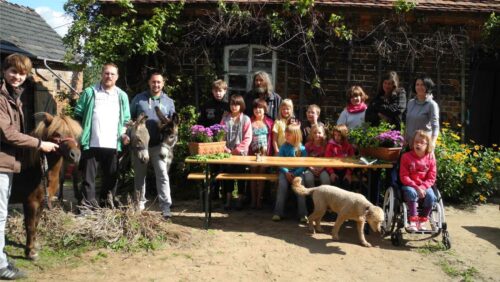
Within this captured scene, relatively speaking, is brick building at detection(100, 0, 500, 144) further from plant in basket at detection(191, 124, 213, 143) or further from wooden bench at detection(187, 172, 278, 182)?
plant in basket at detection(191, 124, 213, 143)

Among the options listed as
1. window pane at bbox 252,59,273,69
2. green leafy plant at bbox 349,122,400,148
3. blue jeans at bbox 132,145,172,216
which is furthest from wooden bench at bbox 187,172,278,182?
window pane at bbox 252,59,273,69

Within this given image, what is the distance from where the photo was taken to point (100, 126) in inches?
210

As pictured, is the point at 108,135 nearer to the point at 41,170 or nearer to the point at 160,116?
the point at 160,116

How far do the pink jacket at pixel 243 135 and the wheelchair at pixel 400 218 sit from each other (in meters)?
2.04

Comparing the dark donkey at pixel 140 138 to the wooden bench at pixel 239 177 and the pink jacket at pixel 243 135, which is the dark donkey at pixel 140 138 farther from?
the pink jacket at pixel 243 135

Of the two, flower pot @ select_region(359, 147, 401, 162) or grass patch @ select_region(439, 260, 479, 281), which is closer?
grass patch @ select_region(439, 260, 479, 281)

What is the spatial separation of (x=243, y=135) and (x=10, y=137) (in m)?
3.24

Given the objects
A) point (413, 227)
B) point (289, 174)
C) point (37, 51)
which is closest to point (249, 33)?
point (289, 174)

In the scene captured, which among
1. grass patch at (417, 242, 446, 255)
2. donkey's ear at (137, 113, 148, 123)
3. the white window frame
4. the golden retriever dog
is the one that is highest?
the white window frame

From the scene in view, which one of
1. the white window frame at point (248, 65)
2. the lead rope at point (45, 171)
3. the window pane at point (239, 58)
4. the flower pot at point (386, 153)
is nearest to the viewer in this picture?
the lead rope at point (45, 171)

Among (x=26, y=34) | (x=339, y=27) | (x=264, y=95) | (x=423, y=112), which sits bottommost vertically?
(x=423, y=112)

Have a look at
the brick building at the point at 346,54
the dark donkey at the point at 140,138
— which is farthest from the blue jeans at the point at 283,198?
the brick building at the point at 346,54

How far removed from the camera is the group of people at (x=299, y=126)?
582cm

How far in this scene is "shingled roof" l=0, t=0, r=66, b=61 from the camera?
1222cm
